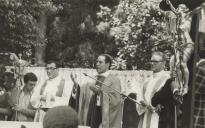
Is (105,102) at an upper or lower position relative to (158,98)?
lower

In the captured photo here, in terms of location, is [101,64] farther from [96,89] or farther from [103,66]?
[96,89]

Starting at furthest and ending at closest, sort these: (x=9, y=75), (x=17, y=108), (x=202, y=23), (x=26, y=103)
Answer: (x=9, y=75), (x=26, y=103), (x=17, y=108), (x=202, y=23)

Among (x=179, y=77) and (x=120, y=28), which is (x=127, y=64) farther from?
(x=179, y=77)

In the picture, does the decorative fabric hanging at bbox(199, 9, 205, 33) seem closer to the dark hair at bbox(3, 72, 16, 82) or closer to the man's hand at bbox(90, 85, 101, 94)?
the man's hand at bbox(90, 85, 101, 94)

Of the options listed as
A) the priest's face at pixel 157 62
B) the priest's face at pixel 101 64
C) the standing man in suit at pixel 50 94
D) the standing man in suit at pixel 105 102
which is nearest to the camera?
the priest's face at pixel 157 62

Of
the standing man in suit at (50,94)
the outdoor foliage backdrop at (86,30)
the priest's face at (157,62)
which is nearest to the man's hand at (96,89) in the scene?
the standing man in suit at (50,94)

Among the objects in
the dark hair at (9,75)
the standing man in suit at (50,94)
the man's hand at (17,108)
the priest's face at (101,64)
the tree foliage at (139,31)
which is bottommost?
the man's hand at (17,108)

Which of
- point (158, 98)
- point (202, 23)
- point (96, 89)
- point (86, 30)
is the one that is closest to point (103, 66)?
point (96, 89)

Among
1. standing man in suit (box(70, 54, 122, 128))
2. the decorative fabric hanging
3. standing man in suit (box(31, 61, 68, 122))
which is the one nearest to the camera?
the decorative fabric hanging

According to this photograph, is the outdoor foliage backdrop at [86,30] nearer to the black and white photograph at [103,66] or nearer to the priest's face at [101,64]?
the black and white photograph at [103,66]

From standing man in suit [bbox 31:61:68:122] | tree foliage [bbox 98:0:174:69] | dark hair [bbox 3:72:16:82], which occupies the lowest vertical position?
standing man in suit [bbox 31:61:68:122]

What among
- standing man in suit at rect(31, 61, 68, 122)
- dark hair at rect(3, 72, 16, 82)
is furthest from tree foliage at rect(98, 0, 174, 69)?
standing man in suit at rect(31, 61, 68, 122)

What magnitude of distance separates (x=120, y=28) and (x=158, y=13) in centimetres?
123

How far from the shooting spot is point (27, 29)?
16.7m
